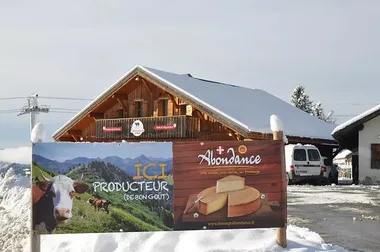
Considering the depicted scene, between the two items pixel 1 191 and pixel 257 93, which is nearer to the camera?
pixel 1 191

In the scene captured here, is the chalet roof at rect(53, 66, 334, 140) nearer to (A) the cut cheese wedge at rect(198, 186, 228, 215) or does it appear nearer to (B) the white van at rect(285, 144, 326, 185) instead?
(B) the white van at rect(285, 144, 326, 185)

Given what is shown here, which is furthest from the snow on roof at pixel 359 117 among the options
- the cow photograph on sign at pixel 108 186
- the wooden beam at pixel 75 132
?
the cow photograph on sign at pixel 108 186

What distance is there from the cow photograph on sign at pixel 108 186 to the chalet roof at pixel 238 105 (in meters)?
20.5

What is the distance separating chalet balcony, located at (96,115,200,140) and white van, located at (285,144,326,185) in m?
6.94

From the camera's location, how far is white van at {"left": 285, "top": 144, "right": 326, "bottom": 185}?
25703mm

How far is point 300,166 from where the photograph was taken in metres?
25.9

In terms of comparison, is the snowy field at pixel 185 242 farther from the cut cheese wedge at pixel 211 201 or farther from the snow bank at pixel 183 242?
the cut cheese wedge at pixel 211 201

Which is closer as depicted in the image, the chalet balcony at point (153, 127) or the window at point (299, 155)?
the window at point (299, 155)

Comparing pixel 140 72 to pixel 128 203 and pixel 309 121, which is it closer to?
pixel 309 121

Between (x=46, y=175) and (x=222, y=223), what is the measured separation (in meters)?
2.45

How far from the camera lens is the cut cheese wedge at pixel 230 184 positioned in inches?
298

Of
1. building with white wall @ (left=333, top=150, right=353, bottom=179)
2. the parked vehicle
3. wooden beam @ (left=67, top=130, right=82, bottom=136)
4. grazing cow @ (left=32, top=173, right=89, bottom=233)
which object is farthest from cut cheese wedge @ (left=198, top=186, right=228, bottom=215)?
building with white wall @ (left=333, top=150, right=353, bottom=179)

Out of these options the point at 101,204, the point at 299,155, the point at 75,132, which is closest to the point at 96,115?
the point at 75,132

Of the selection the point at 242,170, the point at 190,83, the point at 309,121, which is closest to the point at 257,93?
the point at 309,121
